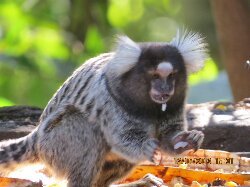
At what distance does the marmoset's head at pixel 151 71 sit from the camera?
17.4ft

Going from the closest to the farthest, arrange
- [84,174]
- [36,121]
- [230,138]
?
[84,174] < [230,138] < [36,121]

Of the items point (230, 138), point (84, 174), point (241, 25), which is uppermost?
point (241, 25)

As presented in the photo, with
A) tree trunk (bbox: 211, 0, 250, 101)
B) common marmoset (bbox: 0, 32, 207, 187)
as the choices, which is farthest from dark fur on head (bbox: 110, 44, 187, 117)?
tree trunk (bbox: 211, 0, 250, 101)

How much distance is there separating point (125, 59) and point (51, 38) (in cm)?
955

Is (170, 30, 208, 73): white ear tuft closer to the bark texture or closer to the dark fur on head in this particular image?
the dark fur on head

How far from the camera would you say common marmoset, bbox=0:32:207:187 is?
17.6 feet

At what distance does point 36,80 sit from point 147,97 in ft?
24.7

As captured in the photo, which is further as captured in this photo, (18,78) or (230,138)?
(18,78)

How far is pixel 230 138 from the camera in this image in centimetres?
679

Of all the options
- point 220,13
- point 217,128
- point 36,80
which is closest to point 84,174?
point 217,128

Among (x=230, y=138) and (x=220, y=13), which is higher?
(x=220, y=13)

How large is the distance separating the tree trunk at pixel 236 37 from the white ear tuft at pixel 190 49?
286 cm

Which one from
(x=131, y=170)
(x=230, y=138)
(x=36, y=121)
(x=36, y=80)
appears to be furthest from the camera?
(x=36, y=80)

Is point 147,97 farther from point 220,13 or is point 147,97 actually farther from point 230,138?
point 220,13
